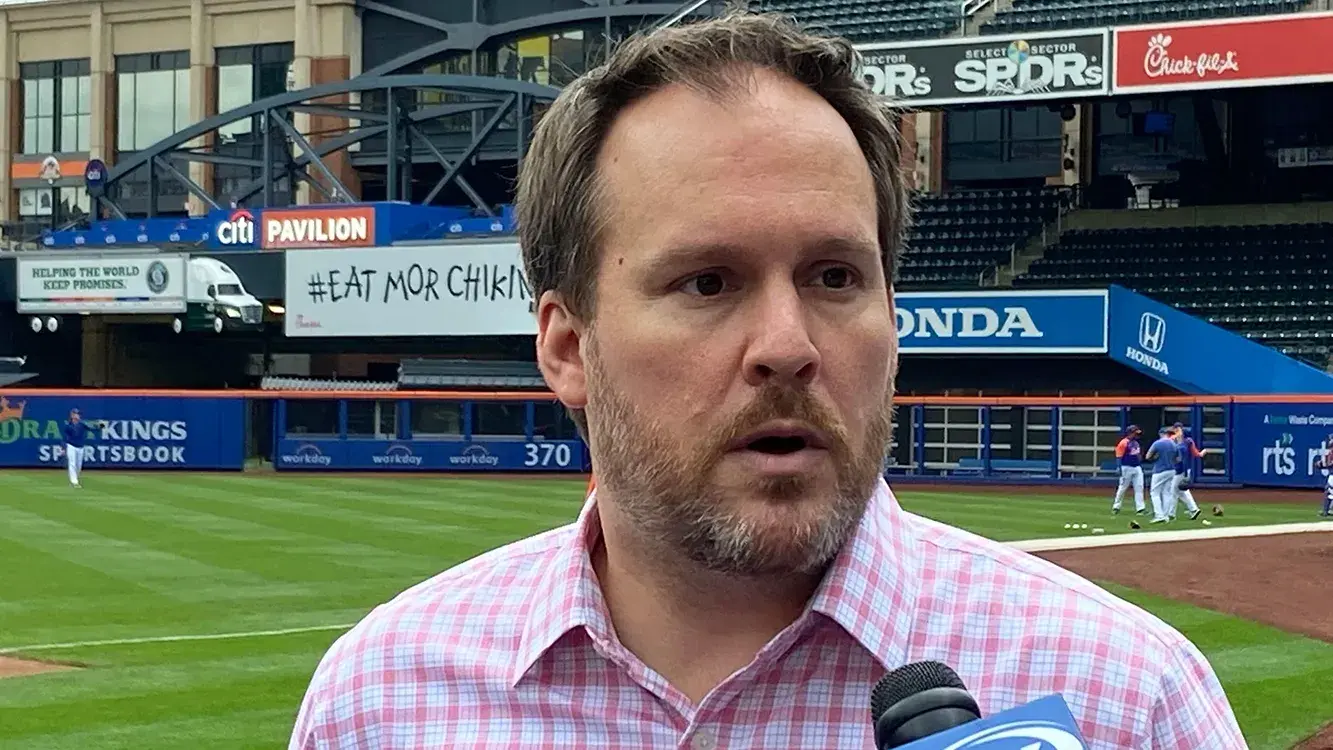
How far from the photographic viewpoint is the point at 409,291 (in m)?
40.6

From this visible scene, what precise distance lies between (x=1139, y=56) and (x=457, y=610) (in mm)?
32712

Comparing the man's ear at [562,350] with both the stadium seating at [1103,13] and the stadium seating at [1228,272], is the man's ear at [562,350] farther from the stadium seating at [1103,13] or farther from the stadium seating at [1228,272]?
the stadium seating at [1103,13]

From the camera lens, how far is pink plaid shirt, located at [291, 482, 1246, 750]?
2.02m

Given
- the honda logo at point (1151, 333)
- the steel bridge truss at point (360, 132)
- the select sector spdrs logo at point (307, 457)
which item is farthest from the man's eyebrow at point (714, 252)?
the steel bridge truss at point (360, 132)

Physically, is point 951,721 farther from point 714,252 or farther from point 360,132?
point 360,132

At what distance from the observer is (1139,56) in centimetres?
3303

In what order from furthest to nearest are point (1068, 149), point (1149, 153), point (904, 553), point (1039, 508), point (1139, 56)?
1. point (1068, 149)
2. point (1149, 153)
3. point (1139, 56)
4. point (1039, 508)
5. point (904, 553)

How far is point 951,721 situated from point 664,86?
911 millimetres

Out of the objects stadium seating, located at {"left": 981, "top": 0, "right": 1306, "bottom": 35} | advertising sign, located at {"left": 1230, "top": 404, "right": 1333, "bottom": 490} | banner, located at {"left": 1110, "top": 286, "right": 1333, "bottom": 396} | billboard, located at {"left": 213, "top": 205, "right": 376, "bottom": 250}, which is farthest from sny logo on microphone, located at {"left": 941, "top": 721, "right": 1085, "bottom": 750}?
billboard, located at {"left": 213, "top": 205, "right": 376, "bottom": 250}

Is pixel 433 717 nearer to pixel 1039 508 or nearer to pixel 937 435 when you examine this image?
pixel 1039 508

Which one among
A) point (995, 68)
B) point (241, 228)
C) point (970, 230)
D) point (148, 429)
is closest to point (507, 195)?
point (995, 68)

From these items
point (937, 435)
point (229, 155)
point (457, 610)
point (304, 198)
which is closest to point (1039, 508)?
point (937, 435)

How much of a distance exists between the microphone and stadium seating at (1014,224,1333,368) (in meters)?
33.4

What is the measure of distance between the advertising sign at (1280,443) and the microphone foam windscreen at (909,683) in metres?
29.0
